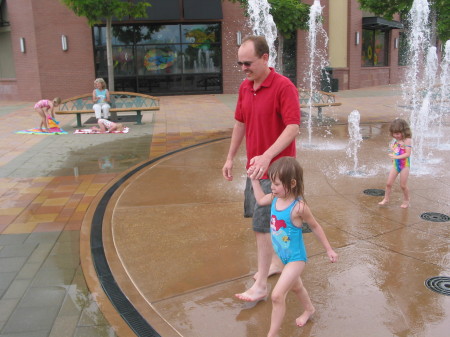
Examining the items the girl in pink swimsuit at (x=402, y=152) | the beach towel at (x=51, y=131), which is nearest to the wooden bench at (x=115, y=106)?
the beach towel at (x=51, y=131)

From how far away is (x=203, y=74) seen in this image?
70.3 ft

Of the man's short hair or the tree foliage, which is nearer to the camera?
the man's short hair

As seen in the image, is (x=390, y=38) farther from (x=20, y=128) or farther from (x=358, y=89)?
(x=20, y=128)

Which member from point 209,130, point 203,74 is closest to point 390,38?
point 203,74

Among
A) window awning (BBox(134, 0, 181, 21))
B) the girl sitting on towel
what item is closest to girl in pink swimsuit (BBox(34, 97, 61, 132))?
the girl sitting on towel

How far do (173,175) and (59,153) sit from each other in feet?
10.3

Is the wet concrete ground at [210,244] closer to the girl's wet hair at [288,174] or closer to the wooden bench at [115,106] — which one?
the girl's wet hair at [288,174]

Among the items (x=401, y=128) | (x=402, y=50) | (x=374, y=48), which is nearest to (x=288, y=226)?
(x=401, y=128)

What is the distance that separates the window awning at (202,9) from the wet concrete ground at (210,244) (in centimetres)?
1286

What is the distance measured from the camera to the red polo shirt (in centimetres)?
312

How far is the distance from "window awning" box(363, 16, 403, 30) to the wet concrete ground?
16.4 metres

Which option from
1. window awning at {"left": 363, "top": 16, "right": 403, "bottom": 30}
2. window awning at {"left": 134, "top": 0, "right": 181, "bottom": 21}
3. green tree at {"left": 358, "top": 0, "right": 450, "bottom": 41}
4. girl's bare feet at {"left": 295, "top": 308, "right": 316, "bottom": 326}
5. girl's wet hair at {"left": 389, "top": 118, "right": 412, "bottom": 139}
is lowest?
girl's bare feet at {"left": 295, "top": 308, "right": 316, "bottom": 326}

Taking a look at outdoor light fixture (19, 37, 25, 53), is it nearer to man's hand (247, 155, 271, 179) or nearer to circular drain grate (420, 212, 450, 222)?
circular drain grate (420, 212, 450, 222)

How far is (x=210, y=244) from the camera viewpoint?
175 inches
